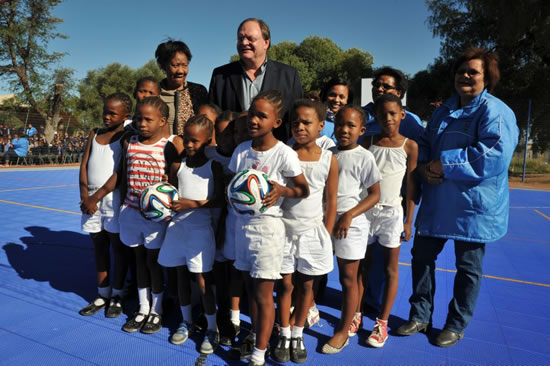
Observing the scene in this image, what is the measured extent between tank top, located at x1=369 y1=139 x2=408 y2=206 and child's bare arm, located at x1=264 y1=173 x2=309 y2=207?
683mm

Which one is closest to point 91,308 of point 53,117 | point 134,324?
point 134,324

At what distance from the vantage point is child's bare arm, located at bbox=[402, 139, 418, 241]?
8.39 feet

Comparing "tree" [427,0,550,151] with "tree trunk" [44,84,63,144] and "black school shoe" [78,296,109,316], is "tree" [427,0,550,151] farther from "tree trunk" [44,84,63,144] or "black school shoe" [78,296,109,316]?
"tree trunk" [44,84,63,144]

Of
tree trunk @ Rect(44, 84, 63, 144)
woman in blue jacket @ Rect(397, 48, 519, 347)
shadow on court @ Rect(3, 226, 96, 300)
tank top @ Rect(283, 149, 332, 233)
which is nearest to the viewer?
tank top @ Rect(283, 149, 332, 233)

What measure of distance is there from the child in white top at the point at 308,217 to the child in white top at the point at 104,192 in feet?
4.70

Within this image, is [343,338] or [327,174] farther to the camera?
[343,338]

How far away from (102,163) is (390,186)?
7.03ft

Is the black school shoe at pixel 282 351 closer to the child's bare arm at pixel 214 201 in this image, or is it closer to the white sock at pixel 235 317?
the white sock at pixel 235 317

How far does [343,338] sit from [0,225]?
5.46 m

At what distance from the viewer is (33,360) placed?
2301mm

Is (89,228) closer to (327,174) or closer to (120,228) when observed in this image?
(120,228)

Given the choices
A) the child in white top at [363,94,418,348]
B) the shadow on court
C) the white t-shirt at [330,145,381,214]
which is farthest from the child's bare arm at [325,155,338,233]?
the shadow on court

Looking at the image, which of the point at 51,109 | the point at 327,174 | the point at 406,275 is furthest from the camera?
the point at 51,109

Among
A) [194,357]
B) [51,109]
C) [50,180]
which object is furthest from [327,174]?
[51,109]
